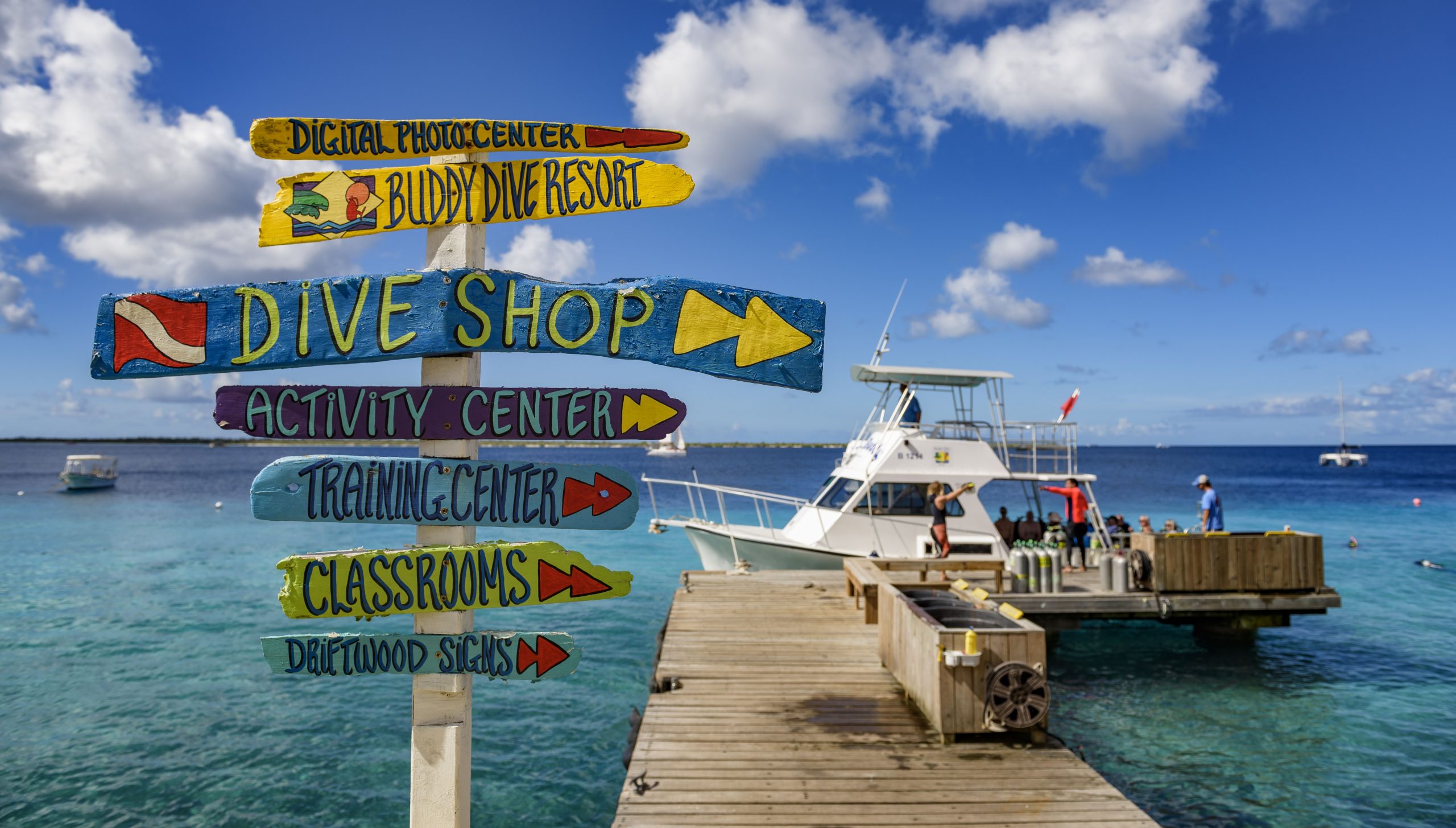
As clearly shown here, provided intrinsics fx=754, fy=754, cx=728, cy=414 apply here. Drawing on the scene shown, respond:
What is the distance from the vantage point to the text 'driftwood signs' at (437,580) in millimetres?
2908

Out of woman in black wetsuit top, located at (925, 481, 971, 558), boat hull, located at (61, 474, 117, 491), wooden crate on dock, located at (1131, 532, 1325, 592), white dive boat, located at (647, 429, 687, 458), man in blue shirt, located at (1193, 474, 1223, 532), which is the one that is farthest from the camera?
white dive boat, located at (647, 429, 687, 458)

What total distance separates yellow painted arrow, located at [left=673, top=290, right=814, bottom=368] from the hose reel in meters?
4.27

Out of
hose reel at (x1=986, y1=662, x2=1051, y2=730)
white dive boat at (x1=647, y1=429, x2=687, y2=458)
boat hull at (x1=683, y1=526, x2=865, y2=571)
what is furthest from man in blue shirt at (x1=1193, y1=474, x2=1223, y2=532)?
white dive boat at (x1=647, y1=429, x2=687, y2=458)

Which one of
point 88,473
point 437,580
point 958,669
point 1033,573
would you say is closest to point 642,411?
point 437,580

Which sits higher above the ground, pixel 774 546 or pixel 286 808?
pixel 774 546

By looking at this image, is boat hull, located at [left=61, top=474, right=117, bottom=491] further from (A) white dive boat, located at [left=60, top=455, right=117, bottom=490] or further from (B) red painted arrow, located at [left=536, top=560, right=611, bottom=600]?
(B) red painted arrow, located at [left=536, top=560, right=611, bottom=600]

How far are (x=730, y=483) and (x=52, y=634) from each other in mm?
58357

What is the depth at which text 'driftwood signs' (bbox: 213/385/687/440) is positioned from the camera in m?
2.95

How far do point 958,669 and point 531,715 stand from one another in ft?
21.1

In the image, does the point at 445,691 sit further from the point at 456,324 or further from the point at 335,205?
the point at 335,205

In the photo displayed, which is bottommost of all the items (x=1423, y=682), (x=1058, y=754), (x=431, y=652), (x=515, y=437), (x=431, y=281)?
(x=1423, y=682)

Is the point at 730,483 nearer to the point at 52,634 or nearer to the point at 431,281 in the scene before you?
the point at 52,634

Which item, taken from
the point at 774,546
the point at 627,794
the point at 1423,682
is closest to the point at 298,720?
the point at 627,794

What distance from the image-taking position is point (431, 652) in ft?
9.89
